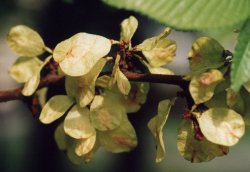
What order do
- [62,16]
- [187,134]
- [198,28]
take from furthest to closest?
[62,16], [187,134], [198,28]

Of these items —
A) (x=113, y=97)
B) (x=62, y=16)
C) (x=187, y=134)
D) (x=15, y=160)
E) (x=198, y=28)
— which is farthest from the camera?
(x=15, y=160)

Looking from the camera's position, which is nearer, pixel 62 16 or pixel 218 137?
pixel 218 137

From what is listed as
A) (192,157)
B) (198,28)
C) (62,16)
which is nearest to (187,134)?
(192,157)

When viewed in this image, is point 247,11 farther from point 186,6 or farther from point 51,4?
point 51,4

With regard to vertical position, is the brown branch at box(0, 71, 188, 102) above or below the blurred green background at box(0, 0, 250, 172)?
above

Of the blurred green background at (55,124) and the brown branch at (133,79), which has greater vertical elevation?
the brown branch at (133,79)

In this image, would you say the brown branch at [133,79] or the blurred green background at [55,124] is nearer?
the brown branch at [133,79]

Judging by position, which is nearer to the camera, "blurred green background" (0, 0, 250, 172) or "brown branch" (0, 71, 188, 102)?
"brown branch" (0, 71, 188, 102)

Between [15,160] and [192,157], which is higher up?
[192,157]

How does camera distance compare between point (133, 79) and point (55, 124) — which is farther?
point (55, 124)

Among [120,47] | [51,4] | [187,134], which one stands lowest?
[51,4]

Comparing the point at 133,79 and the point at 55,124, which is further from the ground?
the point at 133,79
